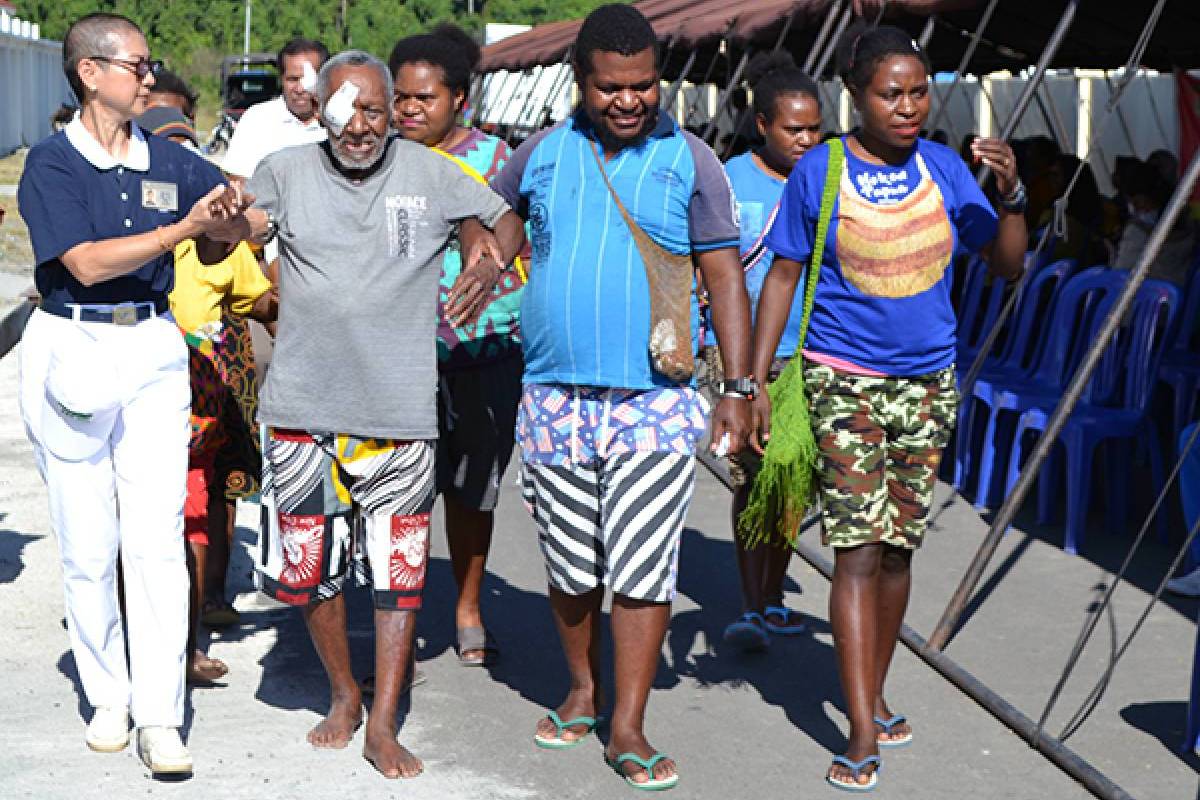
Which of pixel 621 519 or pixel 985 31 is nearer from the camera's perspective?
pixel 621 519

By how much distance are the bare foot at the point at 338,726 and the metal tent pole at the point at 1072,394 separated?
200 cm

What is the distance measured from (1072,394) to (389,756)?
91.6 inches

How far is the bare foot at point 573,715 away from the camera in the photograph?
498 cm

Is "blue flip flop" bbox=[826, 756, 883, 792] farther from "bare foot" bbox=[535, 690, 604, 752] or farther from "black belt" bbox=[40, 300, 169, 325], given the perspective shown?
"black belt" bbox=[40, 300, 169, 325]

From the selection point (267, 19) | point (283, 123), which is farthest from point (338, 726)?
point (267, 19)

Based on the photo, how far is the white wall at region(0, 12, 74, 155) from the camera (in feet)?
126

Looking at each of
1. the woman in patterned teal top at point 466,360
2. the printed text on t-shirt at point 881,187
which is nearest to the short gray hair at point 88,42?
the woman in patterned teal top at point 466,360

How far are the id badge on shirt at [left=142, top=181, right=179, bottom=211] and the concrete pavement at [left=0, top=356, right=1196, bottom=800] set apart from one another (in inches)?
58.0

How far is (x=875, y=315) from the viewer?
4711 millimetres

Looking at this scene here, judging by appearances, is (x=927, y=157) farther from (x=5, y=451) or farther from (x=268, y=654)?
(x=5, y=451)

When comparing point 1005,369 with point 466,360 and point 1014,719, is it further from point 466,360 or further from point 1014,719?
point 466,360

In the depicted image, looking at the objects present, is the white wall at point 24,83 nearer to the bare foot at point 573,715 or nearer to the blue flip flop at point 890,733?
the bare foot at point 573,715

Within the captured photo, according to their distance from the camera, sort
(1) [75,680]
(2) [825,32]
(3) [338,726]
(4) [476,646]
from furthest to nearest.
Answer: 1. (2) [825,32]
2. (4) [476,646]
3. (1) [75,680]
4. (3) [338,726]

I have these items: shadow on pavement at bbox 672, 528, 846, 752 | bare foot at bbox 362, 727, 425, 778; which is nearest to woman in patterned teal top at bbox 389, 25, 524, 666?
shadow on pavement at bbox 672, 528, 846, 752
